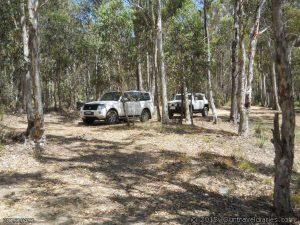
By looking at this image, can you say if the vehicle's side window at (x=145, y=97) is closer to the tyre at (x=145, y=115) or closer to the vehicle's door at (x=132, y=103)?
the vehicle's door at (x=132, y=103)

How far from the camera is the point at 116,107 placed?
21500mm

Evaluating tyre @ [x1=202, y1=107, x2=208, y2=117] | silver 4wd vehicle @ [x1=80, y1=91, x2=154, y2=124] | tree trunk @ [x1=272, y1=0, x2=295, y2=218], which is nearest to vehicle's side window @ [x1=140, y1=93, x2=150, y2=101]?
silver 4wd vehicle @ [x1=80, y1=91, x2=154, y2=124]

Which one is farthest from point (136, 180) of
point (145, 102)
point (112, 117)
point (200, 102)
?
point (200, 102)

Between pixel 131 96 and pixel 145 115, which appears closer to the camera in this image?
pixel 131 96

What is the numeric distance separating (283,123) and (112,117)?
14.5m

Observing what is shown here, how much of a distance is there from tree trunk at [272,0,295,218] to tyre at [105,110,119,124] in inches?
553

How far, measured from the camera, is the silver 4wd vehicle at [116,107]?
2108 cm

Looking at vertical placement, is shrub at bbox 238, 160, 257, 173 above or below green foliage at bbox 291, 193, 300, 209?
above

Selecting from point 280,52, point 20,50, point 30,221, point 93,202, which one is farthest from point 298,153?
point 20,50

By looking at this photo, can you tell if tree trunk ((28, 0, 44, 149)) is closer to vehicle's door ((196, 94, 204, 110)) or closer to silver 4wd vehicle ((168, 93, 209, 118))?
silver 4wd vehicle ((168, 93, 209, 118))

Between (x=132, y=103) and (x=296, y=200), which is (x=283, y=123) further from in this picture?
(x=132, y=103)

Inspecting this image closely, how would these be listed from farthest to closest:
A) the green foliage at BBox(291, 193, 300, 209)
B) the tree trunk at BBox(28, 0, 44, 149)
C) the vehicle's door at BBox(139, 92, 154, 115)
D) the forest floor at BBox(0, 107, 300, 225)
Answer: the vehicle's door at BBox(139, 92, 154, 115)
the tree trunk at BBox(28, 0, 44, 149)
the green foliage at BBox(291, 193, 300, 209)
the forest floor at BBox(0, 107, 300, 225)

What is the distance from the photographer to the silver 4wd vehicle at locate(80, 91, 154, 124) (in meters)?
21.1

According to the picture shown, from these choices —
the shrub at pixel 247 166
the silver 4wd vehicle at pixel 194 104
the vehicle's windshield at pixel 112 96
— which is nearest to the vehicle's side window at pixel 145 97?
the vehicle's windshield at pixel 112 96
